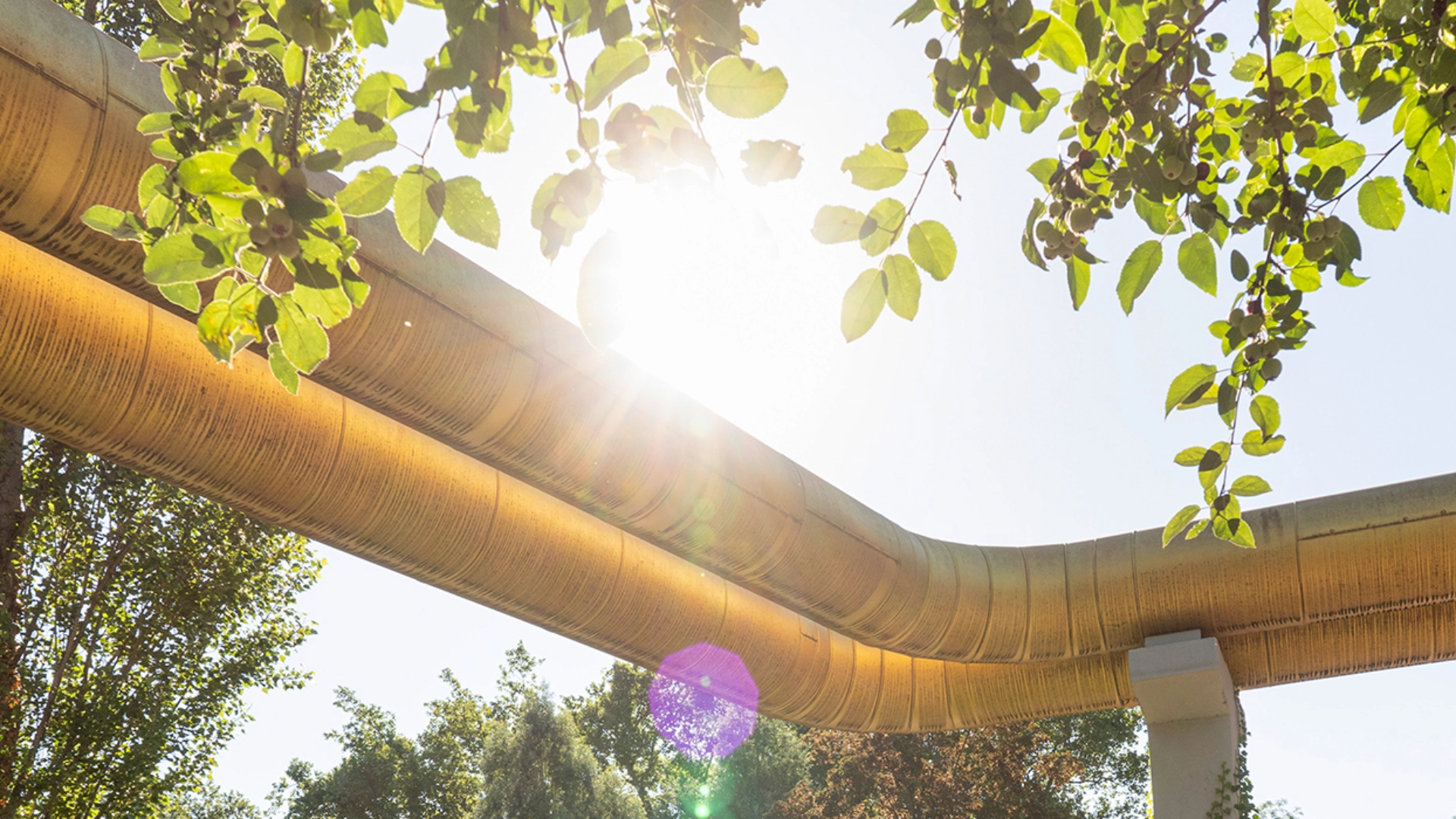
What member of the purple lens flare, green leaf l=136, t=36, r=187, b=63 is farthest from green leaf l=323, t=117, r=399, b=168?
the purple lens flare

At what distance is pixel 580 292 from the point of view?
3.46 ft

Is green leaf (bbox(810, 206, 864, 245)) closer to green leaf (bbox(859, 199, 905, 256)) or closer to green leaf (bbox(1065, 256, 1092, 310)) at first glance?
green leaf (bbox(859, 199, 905, 256))

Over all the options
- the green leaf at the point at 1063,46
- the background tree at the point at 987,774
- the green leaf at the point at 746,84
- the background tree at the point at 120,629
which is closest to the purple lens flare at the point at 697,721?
the background tree at the point at 987,774

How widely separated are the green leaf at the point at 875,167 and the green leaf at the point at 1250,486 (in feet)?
2.59

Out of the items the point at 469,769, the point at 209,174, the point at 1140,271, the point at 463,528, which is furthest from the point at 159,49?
the point at 469,769

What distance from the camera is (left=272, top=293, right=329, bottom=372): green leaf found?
1.25 metres

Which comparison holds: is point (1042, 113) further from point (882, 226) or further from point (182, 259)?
point (182, 259)

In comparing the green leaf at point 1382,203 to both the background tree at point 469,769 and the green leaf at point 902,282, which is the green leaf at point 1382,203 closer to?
the green leaf at point 902,282

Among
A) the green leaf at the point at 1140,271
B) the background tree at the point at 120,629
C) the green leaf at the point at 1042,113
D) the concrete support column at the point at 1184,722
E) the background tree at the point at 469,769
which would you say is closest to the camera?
the green leaf at the point at 1140,271

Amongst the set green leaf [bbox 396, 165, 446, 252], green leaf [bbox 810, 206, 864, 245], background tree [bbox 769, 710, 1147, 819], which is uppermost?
background tree [bbox 769, 710, 1147, 819]

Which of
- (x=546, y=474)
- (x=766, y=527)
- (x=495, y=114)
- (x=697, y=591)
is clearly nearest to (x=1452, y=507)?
(x=766, y=527)

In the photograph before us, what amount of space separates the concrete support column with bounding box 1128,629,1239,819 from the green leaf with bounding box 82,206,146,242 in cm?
487

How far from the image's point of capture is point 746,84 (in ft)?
3.59

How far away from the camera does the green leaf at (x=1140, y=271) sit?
1.54 meters
